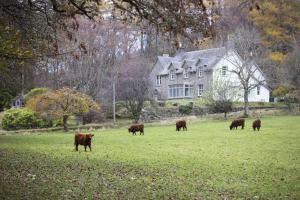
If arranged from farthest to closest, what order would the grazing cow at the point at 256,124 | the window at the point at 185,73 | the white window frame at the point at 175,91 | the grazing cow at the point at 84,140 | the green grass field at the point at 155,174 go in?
the white window frame at the point at 175,91 → the window at the point at 185,73 → the grazing cow at the point at 256,124 → the grazing cow at the point at 84,140 → the green grass field at the point at 155,174

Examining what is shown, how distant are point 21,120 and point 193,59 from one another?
30.4 meters

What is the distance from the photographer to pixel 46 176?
39.0ft

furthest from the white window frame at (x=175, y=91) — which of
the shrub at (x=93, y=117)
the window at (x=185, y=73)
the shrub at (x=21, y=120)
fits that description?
the shrub at (x=21, y=120)

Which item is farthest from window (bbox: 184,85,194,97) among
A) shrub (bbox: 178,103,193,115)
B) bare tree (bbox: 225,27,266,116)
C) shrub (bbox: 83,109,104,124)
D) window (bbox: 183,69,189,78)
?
shrub (bbox: 83,109,104,124)

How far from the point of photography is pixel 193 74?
63.2 m

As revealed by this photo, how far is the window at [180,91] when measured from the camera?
208ft

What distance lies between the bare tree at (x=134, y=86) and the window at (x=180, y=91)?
1395 cm

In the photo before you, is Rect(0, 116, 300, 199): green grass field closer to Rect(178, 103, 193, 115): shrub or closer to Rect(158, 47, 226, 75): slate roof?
Rect(178, 103, 193, 115): shrub

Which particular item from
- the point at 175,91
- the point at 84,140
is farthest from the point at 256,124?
the point at 175,91

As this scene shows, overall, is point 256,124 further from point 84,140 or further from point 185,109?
point 185,109

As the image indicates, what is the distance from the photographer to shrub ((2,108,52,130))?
143ft

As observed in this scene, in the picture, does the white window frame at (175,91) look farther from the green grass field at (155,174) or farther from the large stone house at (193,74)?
the green grass field at (155,174)

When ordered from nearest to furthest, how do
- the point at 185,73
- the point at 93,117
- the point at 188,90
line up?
the point at 93,117 < the point at 188,90 < the point at 185,73

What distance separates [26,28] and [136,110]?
32.5m
